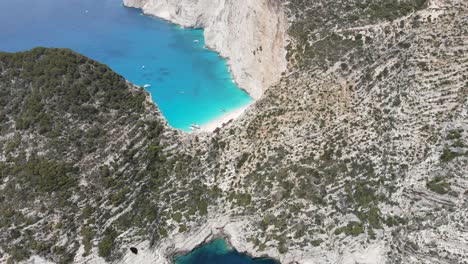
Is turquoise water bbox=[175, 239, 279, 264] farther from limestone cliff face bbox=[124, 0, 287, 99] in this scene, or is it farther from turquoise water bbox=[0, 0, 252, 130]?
limestone cliff face bbox=[124, 0, 287, 99]

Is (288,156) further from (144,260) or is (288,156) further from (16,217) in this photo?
(16,217)

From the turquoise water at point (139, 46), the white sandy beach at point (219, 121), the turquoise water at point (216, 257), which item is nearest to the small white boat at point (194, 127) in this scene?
the white sandy beach at point (219, 121)

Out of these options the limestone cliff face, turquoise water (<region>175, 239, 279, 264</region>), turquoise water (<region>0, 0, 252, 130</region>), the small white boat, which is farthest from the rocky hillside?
turquoise water (<region>0, 0, 252, 130</region>)

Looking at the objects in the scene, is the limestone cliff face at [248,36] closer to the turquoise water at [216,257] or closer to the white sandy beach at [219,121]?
the white sandy beach at [219,121]

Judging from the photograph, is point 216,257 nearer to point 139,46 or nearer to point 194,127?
point 194,127

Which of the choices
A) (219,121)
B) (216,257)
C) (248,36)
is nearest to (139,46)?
(248,36)

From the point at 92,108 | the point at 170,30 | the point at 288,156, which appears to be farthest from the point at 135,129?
the point at 170,30
